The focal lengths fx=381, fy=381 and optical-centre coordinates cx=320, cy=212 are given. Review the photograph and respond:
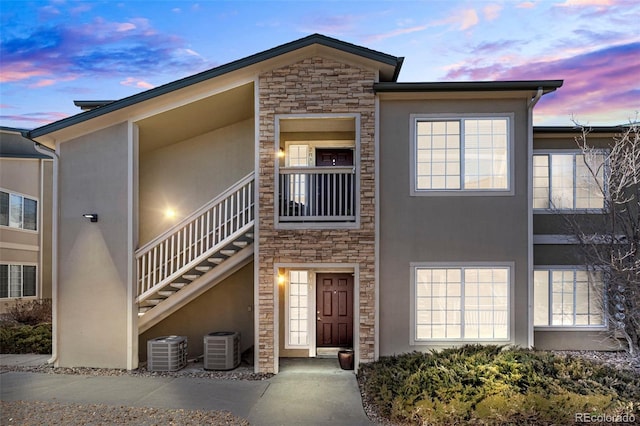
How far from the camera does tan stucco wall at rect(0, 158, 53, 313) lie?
14.3 m

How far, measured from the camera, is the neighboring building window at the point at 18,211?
551 inches

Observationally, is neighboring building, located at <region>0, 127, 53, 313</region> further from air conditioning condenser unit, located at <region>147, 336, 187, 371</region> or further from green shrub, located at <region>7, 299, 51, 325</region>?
air conditioning condenser unit, located at <region>147, 336, 187, 371</region>

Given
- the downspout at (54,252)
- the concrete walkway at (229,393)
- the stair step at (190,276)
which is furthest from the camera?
the stair step at (190,276)

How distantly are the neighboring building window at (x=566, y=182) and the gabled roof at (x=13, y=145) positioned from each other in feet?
56.9

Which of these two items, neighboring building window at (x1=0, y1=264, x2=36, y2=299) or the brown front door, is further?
neighboring building window at (x1=0, y1=264, x2=36, y2=299)

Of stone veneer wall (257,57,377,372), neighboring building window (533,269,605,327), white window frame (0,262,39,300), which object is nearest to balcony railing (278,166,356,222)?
stone veneer wall (257,57,377,372)

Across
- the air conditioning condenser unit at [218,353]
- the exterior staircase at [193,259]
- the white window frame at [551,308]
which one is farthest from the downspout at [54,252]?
the white window frame at [551,308]

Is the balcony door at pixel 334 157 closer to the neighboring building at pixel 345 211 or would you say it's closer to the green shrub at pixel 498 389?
the neighboring building at pixel 345 211

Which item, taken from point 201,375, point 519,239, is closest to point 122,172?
point 201,375

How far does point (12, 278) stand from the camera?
47.3ft

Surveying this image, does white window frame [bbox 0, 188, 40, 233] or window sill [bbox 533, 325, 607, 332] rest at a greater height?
white window frame [bbox 0, 188, 40, 233]

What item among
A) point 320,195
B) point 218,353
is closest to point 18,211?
point 218,353

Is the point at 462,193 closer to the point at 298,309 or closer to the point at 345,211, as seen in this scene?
the point at 345,211

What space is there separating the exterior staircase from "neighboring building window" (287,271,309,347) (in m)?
1.56
